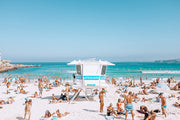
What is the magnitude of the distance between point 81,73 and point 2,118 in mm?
6042

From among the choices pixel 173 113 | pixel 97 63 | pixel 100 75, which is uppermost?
pixel 97 63

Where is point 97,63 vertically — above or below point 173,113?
above

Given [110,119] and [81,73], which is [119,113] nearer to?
[110,119]

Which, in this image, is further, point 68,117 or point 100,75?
point 100,75

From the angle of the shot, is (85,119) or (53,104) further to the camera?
(53,104)

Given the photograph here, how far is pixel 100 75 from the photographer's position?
1201cm

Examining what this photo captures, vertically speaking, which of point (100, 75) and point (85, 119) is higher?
point (100, 75)

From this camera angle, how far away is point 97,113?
381 inches

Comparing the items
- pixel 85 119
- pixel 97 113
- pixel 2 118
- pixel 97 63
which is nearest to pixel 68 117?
pixel 85 119

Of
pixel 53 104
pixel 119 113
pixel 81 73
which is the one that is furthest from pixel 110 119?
pixel 53 104

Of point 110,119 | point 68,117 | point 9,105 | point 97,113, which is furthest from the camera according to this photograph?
point 9,105

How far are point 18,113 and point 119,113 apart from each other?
661 cm

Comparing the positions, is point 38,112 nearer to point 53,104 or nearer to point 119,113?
point 53,104

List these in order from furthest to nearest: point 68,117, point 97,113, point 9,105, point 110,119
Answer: point 9,105 < point 97,113 < point 68,117 < point 110,119
